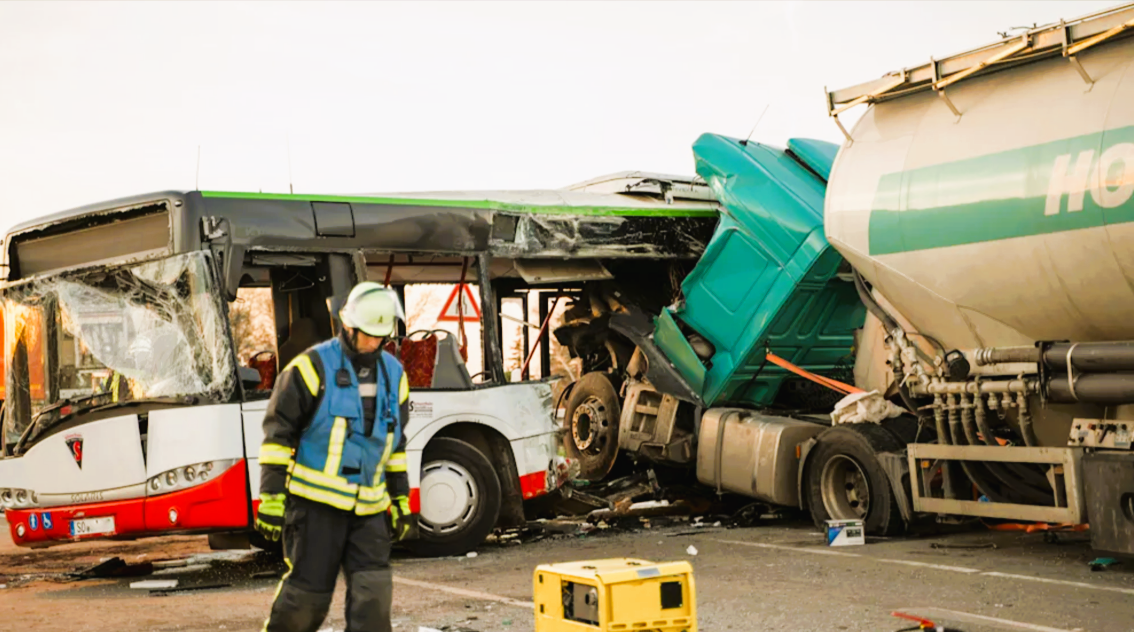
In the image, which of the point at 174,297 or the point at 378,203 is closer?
the point at 174,297

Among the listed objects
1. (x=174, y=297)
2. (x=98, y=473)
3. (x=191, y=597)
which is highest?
(x=174, y=297)

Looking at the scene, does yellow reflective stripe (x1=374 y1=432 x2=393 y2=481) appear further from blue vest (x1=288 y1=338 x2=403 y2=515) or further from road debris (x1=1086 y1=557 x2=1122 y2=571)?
road debris (x1=1086 y1=557 x2=1122 y2=571)

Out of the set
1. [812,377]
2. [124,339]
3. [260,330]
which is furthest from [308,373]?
[812,377]

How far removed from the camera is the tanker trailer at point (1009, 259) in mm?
8781

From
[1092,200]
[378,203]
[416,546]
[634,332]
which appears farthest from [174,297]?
[1092,200]

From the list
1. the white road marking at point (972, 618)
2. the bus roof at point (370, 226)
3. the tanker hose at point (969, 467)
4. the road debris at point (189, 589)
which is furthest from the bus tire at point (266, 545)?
the white road marking at point (972, 618)

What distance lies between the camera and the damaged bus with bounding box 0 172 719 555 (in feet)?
32.8

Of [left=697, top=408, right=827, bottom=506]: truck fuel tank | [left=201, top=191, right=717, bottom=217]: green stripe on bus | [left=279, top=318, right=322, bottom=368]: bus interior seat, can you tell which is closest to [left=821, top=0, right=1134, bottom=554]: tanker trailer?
[left=697, top=408, right=827, bottom=506]: truck fuel tank

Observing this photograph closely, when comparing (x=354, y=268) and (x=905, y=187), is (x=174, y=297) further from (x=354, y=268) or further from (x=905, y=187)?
(x=905, y=187)

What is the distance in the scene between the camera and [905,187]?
10.2m

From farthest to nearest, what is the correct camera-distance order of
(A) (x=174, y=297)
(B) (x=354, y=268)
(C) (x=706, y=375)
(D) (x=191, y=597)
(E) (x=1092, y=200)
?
1. (C) (x=706, y=375)
2. (B) (x=354, y=268)
3. (A) (x=174, y=297)
4. (D) (x=191, y=597)
5. (E) (x=1092, y=200)

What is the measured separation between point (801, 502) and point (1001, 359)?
2738 mm

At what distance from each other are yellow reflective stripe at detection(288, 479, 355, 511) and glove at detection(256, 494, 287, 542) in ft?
0.38

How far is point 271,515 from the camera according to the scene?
5.99m
